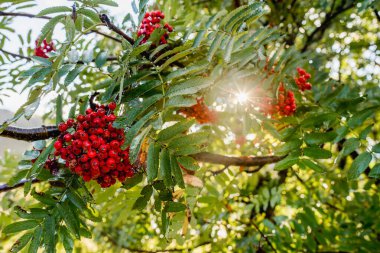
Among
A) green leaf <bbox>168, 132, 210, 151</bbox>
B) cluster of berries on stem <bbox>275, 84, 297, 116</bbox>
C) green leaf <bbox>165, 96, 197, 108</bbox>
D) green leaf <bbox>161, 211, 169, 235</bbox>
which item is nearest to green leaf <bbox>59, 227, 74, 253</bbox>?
green leaf <bbox>161, 211, 169, 235</bbox>

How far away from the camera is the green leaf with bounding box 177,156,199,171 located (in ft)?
4.54

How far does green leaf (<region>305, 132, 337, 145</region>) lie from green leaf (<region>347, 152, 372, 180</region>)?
0.50 feet

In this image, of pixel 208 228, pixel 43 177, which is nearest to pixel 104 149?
pixel 43 177

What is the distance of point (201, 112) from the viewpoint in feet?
7.40

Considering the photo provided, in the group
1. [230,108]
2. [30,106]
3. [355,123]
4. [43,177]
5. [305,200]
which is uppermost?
[30,106]

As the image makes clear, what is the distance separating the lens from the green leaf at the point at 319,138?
1.64 m

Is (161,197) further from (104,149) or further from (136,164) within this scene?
(104,149)

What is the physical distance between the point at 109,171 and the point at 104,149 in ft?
0.51

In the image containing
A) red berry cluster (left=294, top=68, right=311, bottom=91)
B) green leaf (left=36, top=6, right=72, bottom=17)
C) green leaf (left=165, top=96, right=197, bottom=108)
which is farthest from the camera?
red berry cluster (left=294, top=68, right=311, bottom=91)

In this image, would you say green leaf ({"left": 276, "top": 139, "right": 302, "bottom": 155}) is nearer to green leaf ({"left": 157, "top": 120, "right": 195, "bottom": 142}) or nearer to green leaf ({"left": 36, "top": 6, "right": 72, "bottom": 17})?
green leaf ({"left": 157, "top": 120, "right": 195, "bottom": 142})

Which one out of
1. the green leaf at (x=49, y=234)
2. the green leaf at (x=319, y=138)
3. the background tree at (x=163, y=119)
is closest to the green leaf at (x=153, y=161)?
the background tree at (x=163, y=119)

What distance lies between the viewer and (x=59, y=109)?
1.62m

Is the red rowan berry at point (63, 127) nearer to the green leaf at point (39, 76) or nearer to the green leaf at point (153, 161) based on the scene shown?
the green leaf at point (39, 76)

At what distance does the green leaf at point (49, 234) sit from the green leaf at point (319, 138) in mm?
1213
